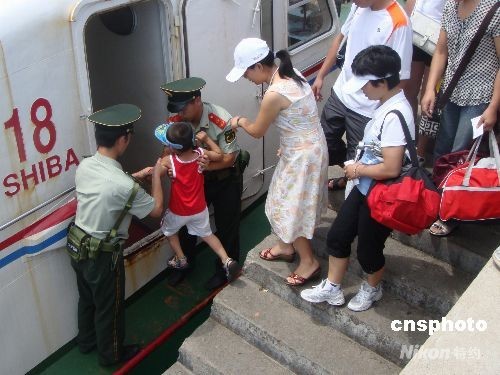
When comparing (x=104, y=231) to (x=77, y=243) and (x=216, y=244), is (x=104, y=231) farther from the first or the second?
(x=216, y=244)

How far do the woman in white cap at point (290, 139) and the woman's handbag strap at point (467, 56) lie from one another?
0.72 metres

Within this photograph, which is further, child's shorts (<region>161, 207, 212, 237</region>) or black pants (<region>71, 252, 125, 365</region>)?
child's shorts (<region>161, 207, 212, 237</region>)

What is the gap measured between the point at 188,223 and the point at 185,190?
9.7 inches

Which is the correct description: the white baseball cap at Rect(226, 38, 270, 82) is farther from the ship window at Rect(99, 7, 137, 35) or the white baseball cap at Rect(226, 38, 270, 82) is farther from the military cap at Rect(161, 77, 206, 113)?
the ship window at Rect(99, 7, 137, 35)

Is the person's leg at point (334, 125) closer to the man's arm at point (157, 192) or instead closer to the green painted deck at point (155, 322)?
the man's arm at point (157, 192)

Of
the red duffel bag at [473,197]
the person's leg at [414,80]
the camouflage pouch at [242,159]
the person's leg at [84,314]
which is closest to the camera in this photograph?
the red duffel bag at [473,197]

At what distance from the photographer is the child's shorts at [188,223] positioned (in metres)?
3.71

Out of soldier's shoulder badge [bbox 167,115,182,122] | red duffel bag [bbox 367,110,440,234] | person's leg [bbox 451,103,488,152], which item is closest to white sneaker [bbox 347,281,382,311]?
red duffel bag [bbox 367,110,440,234]

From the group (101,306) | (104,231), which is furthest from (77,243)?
(101,306)

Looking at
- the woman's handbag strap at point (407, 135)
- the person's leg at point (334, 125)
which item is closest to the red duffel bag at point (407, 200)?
the woman's handbag strap at point (407, 135)

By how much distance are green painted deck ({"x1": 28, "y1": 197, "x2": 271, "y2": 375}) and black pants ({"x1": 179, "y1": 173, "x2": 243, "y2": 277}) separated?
0.19 metres

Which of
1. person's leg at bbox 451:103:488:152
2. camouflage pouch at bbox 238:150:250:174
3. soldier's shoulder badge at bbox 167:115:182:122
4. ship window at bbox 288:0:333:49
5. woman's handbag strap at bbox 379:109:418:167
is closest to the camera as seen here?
woman's handbag strap at bbox 379:109:418:167

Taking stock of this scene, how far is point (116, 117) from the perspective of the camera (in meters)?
3.13

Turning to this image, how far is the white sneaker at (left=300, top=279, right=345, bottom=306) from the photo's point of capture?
10.9 ft
